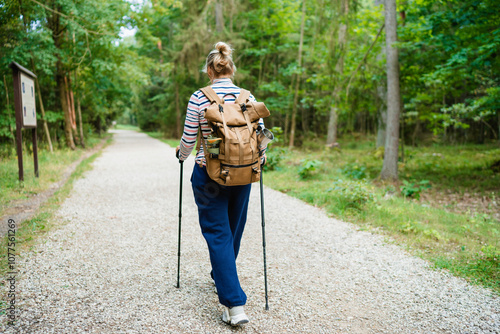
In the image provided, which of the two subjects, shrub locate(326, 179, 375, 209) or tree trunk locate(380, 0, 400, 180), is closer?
shrub locate(326, 179, 375, 209)

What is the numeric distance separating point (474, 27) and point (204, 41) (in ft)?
37.7

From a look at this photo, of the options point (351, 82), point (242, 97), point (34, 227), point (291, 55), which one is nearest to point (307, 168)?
point (351, 82)

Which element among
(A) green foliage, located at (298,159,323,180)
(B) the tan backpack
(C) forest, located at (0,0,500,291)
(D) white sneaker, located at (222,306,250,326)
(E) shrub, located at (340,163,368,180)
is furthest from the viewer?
(E) shrub, located at (340,163,368,180)

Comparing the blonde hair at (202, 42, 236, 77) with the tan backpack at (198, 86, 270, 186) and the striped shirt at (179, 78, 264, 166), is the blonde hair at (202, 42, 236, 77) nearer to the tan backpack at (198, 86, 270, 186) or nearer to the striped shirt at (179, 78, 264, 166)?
the striped shirt at (179, 78, 264, 166)

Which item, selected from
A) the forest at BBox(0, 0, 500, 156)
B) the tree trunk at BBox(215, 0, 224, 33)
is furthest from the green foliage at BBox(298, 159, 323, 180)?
the tree trunk at BBox(215, 0, 224, 33)

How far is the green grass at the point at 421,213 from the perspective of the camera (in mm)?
3773

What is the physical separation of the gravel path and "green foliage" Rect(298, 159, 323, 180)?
335 cm

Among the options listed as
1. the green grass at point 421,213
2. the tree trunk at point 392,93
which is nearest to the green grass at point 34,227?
the green grass at point 421,213

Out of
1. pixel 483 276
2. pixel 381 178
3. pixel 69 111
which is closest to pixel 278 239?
pixel 483 276

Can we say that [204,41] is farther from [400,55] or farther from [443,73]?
[443,73]

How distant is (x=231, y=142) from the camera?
2.30 metres

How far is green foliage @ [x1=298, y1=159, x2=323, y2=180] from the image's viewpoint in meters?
8.48

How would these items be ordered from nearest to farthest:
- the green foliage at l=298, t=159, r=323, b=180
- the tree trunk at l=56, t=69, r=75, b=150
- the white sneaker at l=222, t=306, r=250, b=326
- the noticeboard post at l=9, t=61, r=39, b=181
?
the white sneaker at l=222, t=306, r=250, b=326 → the noticeboard post at l=9, t=61, r=39, b=181 → the green foliage at l=298, t=159, r=323, b=180 → the tree trunk at l=56, t=69, r=75, b=150

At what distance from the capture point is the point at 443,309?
2.82 meters
